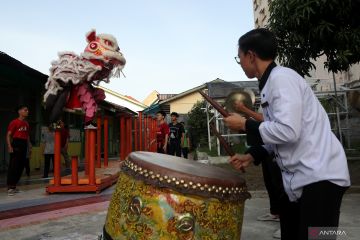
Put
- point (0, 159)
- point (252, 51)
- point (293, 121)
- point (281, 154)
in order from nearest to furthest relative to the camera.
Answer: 1. point (293, 121)
2. point (281, 154)
3. point (252, 51)
4. point (0, 159)

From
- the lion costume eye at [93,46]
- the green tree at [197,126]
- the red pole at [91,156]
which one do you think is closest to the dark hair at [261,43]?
the lion costume eye at [93,46]

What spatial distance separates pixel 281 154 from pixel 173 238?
2.17ft

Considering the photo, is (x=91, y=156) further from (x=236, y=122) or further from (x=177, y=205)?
(x=236, y=122)

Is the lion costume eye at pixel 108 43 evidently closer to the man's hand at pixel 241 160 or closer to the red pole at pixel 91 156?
the red pole at pixel 91 156

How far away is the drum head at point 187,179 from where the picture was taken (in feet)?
6.36

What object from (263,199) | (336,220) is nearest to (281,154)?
(336,220)

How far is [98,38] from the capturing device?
19.4 ft

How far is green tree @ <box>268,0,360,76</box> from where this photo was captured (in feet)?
17.8

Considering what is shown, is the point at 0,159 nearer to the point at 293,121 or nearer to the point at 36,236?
the point at 36,236

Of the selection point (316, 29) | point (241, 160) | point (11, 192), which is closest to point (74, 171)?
point (11, 192)

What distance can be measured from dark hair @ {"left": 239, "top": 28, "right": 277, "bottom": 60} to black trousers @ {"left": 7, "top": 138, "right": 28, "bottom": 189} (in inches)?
220

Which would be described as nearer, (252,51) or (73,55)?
(252,51)

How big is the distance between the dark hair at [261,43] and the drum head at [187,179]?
651 mm

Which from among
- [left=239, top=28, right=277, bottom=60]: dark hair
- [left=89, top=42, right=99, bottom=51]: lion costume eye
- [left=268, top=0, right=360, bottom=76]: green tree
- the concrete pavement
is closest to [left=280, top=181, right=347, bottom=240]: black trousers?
[left=239, top=28, right=277, bottom=60]: dark hair
